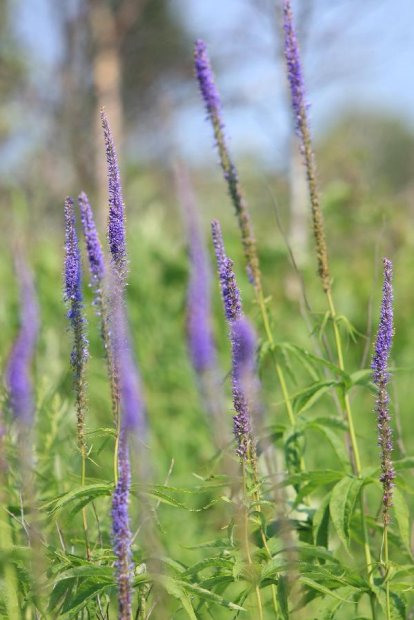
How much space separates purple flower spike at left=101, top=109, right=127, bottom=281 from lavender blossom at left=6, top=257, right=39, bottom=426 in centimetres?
42

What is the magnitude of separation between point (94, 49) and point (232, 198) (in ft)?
40.1

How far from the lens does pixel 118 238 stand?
1559mm

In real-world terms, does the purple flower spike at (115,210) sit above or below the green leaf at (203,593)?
above

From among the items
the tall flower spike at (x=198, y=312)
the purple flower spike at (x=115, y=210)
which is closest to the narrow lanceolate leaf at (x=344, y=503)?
the tall flower spike at (x=198, y=312)

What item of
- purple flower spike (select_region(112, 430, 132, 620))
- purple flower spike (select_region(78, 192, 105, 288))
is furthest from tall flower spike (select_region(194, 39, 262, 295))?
purple flower spike (select_region(112, 430, 132, 620))

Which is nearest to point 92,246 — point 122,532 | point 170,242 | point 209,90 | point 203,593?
point 122,532

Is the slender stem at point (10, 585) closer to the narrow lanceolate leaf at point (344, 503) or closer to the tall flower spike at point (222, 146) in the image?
the narrow lanceolate leaf at point (344, 503)

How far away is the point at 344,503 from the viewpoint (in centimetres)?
198

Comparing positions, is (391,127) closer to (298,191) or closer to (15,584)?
(298,191)

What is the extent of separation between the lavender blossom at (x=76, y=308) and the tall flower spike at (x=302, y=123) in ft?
2.43

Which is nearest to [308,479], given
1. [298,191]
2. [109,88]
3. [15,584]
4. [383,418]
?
[383,418]

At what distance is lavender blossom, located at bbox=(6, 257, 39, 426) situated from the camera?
2.00m

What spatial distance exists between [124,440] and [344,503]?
73cm

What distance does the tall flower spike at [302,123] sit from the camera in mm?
2178
